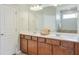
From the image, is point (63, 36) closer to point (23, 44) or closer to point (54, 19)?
point (54, 19)

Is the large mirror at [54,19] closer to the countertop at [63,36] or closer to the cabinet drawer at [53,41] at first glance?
the countertop at [63,36]

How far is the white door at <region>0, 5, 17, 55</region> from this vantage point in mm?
2455

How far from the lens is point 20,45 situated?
2.63 meters

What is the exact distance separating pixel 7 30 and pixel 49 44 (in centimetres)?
95

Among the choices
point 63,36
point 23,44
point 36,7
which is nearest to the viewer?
point 36,7

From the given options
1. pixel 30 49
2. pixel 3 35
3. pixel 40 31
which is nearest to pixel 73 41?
pixel 40 31

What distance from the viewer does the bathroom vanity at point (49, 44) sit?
254 centimetres

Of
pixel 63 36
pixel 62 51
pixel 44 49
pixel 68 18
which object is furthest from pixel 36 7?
pixel 62 51

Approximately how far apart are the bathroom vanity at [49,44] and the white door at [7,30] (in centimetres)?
19

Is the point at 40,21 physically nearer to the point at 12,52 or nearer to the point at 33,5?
the point at 33,5

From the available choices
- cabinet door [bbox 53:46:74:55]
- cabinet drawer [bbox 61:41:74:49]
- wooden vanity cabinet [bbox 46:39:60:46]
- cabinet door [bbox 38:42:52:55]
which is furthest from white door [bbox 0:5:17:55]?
cabinet drawer [bbox 61:41:74:49]

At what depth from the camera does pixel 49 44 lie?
2.81 meters

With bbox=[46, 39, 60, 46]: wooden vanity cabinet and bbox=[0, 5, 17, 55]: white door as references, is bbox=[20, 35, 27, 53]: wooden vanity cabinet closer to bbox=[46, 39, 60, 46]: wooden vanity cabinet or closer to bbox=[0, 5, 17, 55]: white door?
bbox=[0, 5, 17, 55]: white door
